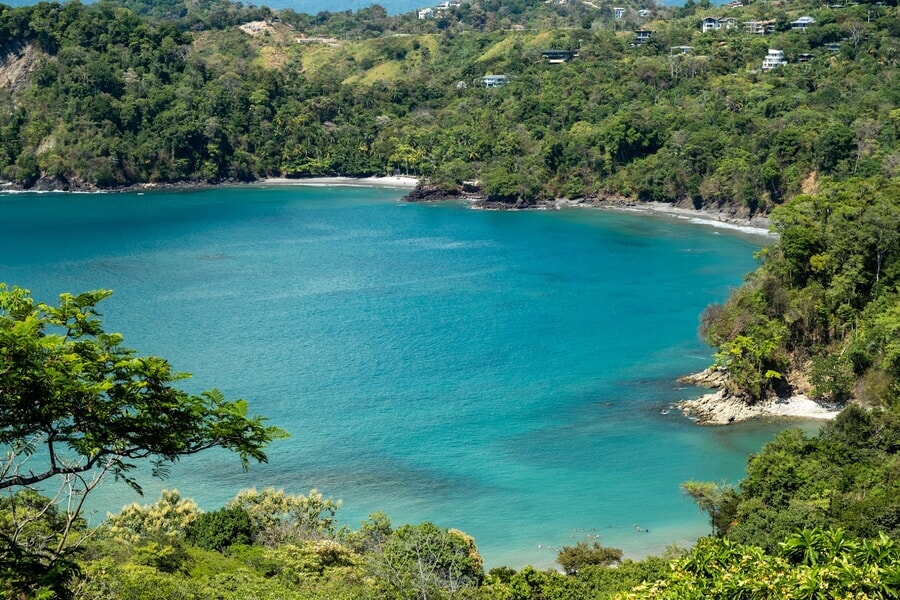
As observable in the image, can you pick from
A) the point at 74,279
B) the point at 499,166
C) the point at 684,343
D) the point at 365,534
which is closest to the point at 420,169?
the point at 499,166

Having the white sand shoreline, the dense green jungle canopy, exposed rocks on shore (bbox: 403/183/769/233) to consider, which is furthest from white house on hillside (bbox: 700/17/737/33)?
the white sand shoreline

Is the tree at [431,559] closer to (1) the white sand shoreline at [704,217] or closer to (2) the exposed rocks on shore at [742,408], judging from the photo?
(2) the exposed rocks on shore at [742,408]

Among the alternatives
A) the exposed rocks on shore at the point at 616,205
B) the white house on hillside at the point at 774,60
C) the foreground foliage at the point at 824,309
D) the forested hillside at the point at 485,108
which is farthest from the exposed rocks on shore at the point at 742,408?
the white house on hillside at the point at 774,60

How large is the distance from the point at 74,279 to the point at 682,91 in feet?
206

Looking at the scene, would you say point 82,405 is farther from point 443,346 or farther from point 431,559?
point 443,346

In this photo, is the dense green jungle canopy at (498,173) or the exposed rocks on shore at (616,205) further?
the exposed rocks on shore at (616,205)

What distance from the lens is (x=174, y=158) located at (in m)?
104

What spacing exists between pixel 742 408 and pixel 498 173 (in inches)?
2201

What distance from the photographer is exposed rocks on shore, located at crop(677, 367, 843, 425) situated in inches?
1487

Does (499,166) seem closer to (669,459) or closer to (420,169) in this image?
(420,169)

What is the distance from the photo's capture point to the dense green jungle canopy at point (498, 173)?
14805 millimetres

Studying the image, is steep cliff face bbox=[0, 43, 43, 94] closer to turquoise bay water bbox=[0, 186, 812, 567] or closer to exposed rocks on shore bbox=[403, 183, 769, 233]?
turquoise bay water bbox=[0, 186, 812, 567]

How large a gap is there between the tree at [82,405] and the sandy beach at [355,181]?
92.7 m

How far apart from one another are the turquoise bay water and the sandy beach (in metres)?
18.6
